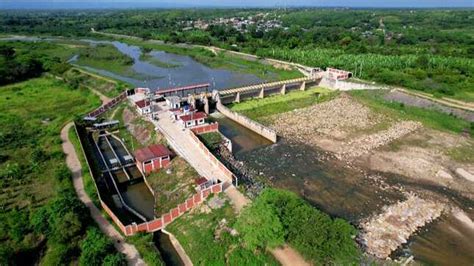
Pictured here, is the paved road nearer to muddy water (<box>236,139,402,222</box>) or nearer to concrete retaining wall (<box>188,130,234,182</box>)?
concrete retaining wall (<box>188,130,234,182</box>)

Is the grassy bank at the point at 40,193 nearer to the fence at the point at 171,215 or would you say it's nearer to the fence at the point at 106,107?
the fence at the point at 171,215

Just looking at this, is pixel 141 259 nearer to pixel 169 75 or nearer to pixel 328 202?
pixel 328 202

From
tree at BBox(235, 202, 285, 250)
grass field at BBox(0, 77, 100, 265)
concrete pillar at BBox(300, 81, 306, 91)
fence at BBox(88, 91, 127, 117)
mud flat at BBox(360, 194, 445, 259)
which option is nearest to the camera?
tree at BBox(235, 202, 285, 250)

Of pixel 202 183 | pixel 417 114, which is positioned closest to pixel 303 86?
pixel 417 114

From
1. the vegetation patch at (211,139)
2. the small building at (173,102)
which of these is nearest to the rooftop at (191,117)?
the vegetation patch at (211,139)

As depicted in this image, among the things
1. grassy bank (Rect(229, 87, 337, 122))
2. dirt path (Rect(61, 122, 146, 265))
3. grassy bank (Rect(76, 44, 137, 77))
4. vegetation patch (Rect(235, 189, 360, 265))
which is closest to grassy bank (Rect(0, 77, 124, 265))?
dirt path (Rect(61, 122, 146, 265))
